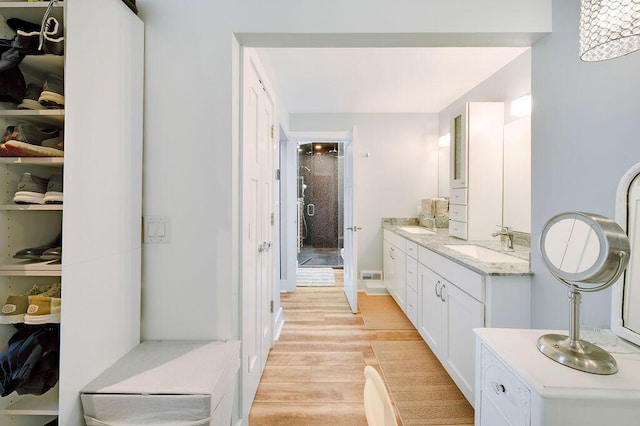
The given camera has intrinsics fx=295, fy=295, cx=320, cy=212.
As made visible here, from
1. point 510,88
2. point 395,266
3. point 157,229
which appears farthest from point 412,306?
point 157,229

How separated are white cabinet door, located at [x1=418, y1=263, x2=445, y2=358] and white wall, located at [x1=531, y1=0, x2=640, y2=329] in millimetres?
670

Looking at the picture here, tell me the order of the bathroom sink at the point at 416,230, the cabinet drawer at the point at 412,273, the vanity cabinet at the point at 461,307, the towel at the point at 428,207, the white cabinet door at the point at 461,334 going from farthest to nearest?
the towel at the point at 428,207
the bathroom sink at the point at 416,230
the cabinet drawer at the point at 412,273
the white cabinet door at the point at 461,334
the vanity cabinet at the point at 461,307

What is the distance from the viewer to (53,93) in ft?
3.22

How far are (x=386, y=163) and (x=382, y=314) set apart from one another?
6.48 ft

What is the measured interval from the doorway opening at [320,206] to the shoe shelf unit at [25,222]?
414 centimetres

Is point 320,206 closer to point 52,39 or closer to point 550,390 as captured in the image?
point 52,39

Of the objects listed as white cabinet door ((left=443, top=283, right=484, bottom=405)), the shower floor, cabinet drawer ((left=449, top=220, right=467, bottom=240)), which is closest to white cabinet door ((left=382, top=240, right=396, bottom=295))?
cabinet drawer ((left=449, top=220, right=467, bottom=240))

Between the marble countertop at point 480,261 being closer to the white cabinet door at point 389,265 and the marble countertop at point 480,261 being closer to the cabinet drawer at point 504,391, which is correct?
A: the white cabinet door at point 389,265

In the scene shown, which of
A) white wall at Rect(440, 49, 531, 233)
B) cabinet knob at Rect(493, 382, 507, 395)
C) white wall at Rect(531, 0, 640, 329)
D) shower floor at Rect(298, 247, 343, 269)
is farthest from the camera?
shower floor at Rect(298, 247, 343, 269)

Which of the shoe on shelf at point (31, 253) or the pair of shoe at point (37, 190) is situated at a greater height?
the pair of shoe at point (37, 190)

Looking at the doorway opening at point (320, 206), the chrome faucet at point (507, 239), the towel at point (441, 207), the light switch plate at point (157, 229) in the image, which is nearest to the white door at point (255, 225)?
the light switch plate at point (157, 229)

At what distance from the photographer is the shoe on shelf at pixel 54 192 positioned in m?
0.97

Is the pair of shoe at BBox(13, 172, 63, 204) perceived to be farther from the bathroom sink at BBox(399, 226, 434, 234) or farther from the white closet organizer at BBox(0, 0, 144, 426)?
the bathroom sink at BBox(399, 226, 434, 234)

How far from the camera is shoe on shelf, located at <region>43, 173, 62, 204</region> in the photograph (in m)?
0.97
